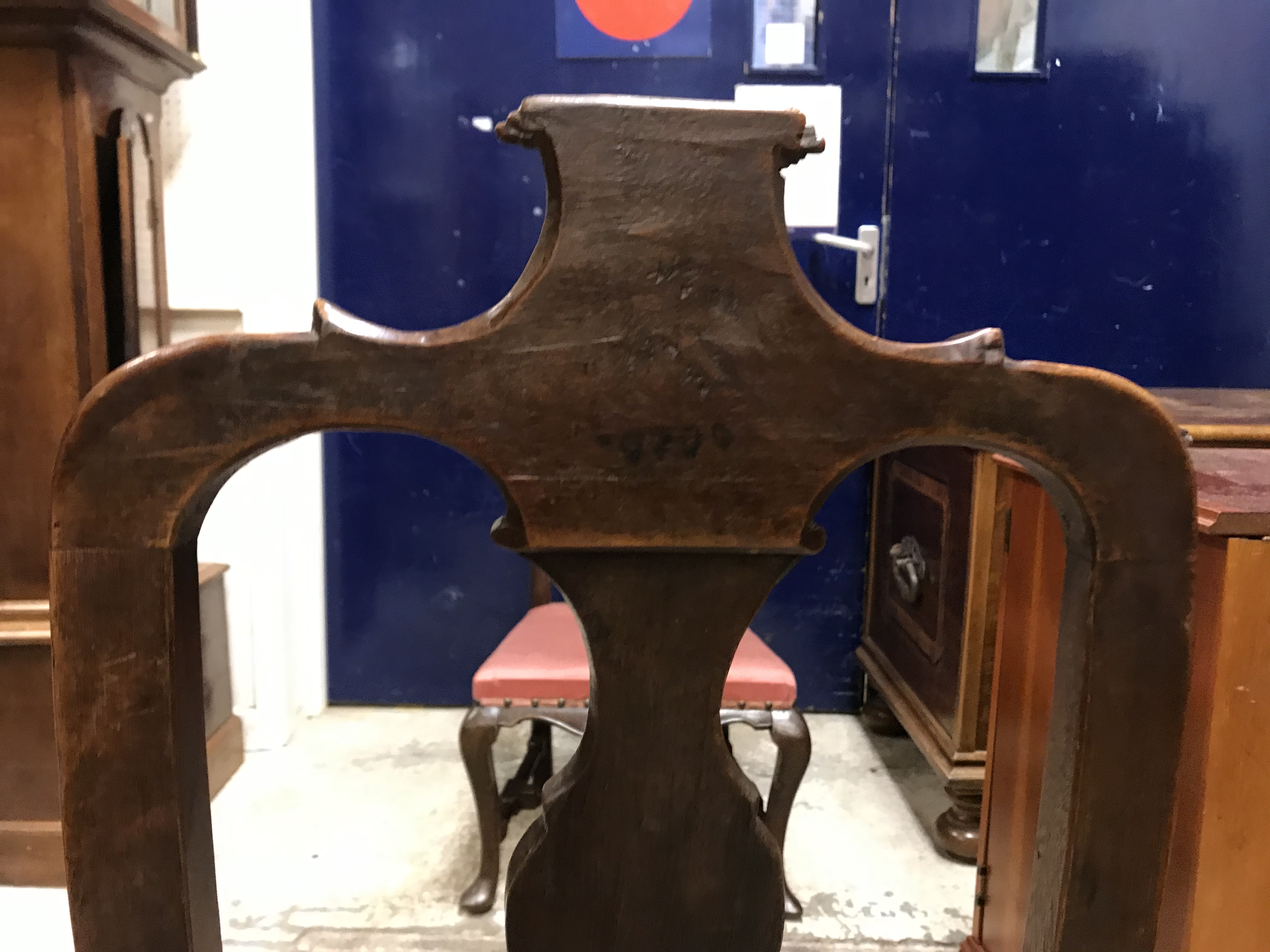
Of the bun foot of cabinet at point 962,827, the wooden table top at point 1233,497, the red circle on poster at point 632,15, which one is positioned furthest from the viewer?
the red circle on poster at point 632,15

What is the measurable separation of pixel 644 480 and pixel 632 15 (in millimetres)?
1750

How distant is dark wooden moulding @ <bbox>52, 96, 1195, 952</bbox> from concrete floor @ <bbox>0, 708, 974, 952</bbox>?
1.04m

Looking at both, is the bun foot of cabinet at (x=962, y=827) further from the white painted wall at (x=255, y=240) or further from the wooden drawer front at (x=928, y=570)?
the white painted wall at (x=255, y=240)

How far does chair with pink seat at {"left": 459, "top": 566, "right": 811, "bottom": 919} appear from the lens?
130 centimetres

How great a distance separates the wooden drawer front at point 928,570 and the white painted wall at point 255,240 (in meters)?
1.32

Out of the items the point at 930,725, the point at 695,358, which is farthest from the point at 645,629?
the point at 930,725

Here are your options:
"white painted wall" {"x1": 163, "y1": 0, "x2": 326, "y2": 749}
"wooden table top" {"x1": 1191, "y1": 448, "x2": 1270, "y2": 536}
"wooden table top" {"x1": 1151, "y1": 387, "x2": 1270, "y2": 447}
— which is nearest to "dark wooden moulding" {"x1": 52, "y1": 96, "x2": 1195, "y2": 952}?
"wooden table top" {"x1": 1191, "y1": 448, "x2": 1270, "y2": 536}

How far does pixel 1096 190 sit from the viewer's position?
6.13ft

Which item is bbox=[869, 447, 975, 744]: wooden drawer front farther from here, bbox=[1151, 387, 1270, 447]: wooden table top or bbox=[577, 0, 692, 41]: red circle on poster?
bbox=[577, 0, 692, 41]: red circle on poster

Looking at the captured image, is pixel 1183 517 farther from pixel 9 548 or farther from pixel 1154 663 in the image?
pixel 9 548

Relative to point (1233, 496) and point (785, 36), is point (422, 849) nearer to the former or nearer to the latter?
point (1233, 496)

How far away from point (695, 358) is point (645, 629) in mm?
138

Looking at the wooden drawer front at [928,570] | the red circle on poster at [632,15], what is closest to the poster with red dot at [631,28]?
the red circle on poster at [632,15]

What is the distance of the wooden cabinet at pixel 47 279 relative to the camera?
1.25 meters
